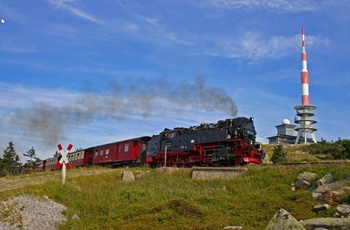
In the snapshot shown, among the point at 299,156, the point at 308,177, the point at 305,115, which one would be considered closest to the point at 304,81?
the point at 305,115

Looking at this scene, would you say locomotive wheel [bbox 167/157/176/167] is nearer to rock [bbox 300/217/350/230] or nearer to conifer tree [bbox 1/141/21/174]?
rock [bbox 300/217/350/230]

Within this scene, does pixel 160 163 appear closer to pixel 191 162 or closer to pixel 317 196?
pixel 191 162

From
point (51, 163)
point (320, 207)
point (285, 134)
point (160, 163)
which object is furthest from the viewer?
point (285, 134)

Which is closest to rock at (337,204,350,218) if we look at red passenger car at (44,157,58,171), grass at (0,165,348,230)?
grass at (0,165,348,230)

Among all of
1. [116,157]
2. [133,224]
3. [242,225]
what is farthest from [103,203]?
[116,157]

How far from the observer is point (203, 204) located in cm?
1306

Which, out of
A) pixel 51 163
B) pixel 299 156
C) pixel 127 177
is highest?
pixel 299 156

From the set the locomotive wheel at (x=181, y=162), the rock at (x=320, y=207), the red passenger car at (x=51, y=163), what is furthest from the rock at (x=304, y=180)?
the red passenger car at (x=51, y=163)

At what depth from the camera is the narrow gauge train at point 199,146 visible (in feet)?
74.5

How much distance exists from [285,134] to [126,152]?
67.0m

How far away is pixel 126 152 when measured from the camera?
107 feet

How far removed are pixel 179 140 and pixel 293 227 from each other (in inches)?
765

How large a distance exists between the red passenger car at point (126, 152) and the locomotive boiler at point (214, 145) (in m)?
4.26

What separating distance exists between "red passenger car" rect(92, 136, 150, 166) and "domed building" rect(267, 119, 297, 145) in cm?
6337
